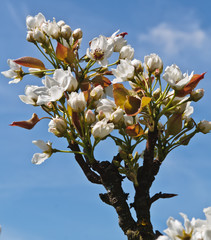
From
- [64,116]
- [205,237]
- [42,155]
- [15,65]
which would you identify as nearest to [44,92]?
[64,116]

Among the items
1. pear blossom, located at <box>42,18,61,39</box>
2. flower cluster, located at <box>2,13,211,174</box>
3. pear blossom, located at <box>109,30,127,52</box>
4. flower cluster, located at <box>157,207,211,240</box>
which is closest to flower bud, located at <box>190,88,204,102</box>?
flower cluster, located at <box>2,13,211,174</box>

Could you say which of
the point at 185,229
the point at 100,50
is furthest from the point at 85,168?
the point at 185,229

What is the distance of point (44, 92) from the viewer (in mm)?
1986

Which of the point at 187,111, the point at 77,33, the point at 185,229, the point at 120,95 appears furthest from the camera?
the point at 77,33

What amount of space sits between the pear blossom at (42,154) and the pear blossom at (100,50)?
0.57 meters

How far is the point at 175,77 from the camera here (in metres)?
1.94

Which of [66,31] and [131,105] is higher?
[66,31]

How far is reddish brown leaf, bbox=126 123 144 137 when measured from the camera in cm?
198

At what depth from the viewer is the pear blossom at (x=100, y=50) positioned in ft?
7.31

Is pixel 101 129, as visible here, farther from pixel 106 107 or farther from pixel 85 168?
pixel 85 168

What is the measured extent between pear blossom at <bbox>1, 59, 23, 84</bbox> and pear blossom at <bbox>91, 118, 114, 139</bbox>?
76 cm

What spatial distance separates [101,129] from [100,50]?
1.89 ft

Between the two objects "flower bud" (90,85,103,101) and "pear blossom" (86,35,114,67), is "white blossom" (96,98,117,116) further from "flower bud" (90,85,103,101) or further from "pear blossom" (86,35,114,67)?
"pear blossom" (86,35,114,67)

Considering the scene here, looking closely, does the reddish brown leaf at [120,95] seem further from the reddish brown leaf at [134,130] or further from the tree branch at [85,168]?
the tree branch at [85,168]
